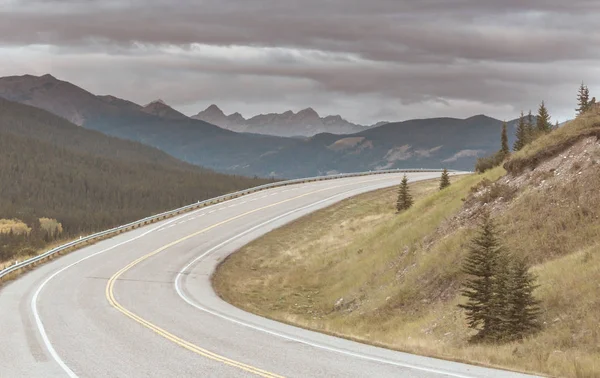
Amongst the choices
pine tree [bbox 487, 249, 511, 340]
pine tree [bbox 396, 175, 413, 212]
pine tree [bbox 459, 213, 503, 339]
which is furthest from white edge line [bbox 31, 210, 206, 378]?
pine tree [bbox 396, 175, 413, 212]

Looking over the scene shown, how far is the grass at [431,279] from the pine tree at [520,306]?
0.46 meters

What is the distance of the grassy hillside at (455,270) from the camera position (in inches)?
658

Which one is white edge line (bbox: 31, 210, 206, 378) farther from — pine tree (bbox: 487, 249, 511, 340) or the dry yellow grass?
the dry yellow grass

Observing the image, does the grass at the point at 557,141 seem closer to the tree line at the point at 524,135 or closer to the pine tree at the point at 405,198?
the tree line at the point at 524,135

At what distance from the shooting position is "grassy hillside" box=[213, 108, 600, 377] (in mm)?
16719

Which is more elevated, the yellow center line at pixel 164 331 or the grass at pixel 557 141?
the grass at pixel 557 141

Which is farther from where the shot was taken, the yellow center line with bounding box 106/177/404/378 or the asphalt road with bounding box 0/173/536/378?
the asphalt road with bounding box 0/173/536/378

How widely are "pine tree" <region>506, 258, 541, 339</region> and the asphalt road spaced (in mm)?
4232

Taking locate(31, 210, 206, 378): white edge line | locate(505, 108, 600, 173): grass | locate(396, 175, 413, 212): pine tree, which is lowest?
locate(31, 210, 206, 378): white edge line

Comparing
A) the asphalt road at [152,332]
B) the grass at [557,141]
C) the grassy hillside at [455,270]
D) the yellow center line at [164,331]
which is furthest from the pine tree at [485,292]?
the grass at [557,141]

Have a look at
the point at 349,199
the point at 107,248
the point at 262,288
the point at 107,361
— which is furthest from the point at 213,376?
the point at 349,199

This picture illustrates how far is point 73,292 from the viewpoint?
1141 inches

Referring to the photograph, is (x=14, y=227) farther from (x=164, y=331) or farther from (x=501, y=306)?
(x=501, y=306)

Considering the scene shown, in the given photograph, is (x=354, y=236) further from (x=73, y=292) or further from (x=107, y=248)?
(x=73, y=292)
